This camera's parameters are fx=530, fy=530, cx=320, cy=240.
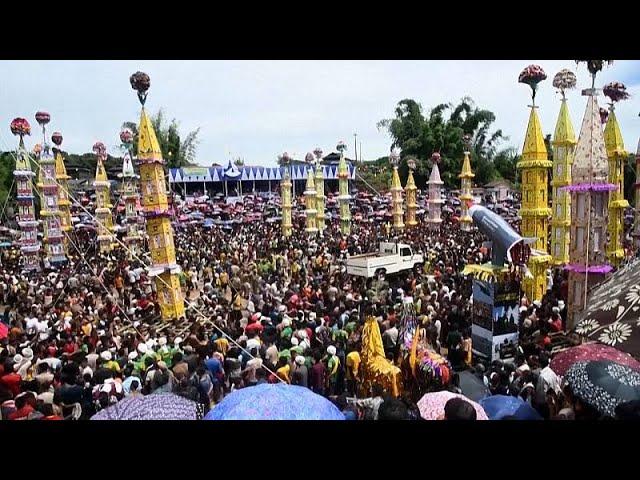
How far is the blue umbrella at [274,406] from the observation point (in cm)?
403

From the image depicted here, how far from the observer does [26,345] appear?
7.86 meters

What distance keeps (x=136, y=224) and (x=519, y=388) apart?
14.8 meters

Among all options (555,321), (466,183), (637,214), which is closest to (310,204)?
(466,183)

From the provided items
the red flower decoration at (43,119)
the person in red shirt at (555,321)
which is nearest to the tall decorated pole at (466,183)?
the person in red shirt at (555,321)

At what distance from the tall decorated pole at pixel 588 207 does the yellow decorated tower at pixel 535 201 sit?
57.1 inches

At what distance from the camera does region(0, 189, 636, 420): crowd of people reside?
5906 mm

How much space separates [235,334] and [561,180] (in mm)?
8506

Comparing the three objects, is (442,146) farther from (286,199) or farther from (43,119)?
(43,119)

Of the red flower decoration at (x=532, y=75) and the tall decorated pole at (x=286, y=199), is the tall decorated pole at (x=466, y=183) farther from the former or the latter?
the red flower decoration at (x=532, y=75)

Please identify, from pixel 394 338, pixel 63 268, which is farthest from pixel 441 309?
pixel 63 268

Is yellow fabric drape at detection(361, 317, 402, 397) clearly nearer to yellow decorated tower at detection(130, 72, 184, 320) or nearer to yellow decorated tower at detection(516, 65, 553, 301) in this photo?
yellow decorated tower at detection(130, 72, 184, 320)

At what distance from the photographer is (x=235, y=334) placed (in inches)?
312

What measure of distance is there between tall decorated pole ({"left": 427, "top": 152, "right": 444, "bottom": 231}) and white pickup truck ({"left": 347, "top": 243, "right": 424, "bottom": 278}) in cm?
568

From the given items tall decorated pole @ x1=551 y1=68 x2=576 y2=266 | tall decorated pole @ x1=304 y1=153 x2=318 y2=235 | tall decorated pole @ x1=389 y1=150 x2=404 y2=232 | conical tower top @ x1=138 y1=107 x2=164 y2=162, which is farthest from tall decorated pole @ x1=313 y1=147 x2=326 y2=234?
conical tower top @ x1=138 y1=107 x2=164 y2=162
